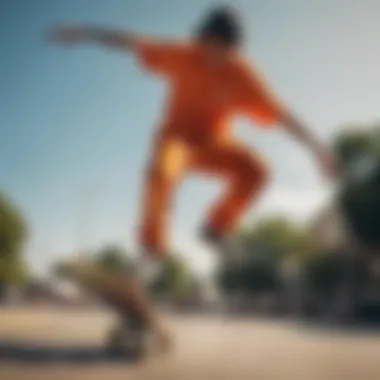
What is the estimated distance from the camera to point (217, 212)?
141 cm

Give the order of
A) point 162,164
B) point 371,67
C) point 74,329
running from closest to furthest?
point 162,164
point 74,329
point 371,67

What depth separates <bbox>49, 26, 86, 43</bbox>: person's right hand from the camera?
4.53 ft

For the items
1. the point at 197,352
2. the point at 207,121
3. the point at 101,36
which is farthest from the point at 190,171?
the point at 197,352

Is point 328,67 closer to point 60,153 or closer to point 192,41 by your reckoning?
point 192,41

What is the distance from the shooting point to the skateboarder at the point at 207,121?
1.36m

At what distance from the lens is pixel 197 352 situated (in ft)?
5.09

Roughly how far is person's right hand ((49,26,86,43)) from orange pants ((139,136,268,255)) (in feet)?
0.96

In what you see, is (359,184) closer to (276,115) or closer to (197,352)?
(276,115)

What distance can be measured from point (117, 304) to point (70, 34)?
65 cm

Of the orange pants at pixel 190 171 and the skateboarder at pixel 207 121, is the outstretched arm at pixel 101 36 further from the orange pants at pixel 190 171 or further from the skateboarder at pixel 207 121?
the orange pants at pixel 190 171

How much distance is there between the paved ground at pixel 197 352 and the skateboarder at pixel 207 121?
0.90 ft

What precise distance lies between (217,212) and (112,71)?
46cm

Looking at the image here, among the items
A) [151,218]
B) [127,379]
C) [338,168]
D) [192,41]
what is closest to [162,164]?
[151,218]

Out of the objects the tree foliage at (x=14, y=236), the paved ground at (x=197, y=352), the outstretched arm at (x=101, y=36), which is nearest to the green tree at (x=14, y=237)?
the tree foliage at (x=14, y=236)
